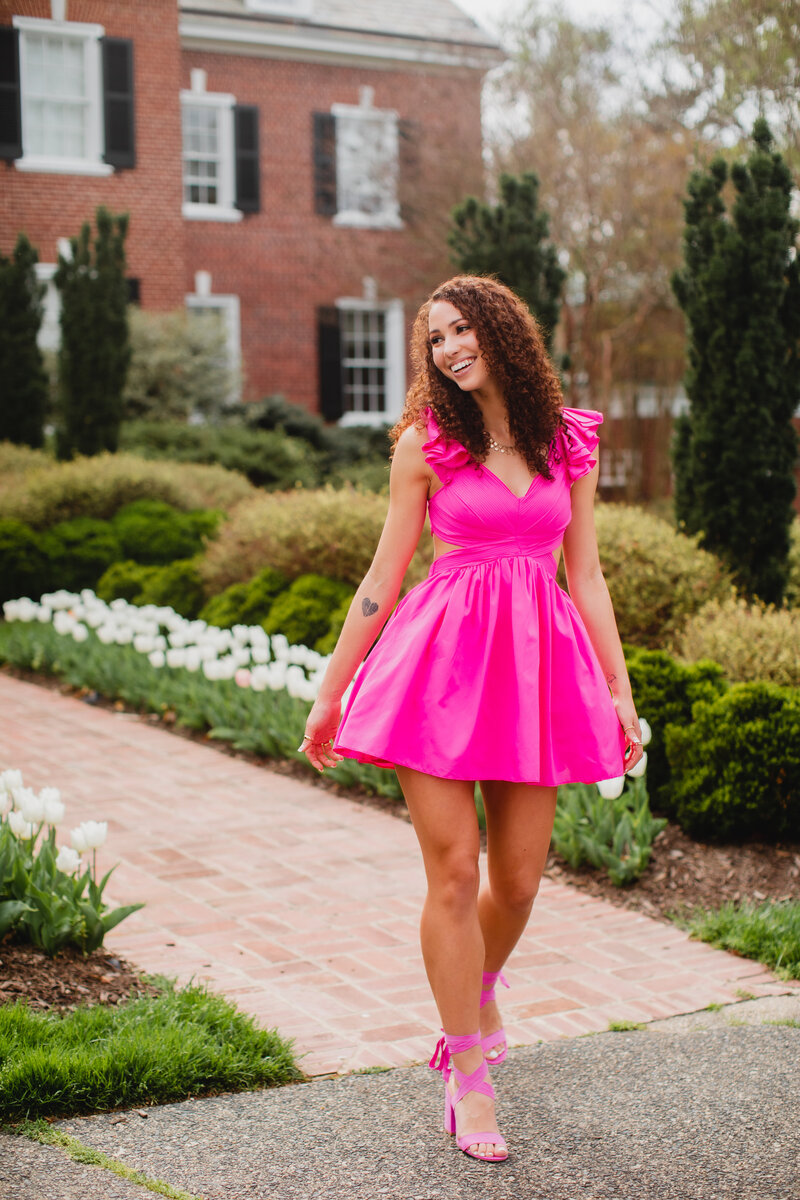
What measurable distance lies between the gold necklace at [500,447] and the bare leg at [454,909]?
777 millimetres

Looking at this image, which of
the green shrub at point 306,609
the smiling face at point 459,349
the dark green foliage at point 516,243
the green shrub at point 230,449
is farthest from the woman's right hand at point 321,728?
the green shrub at point 230,449

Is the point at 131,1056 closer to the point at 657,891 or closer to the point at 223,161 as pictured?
the point at 657,891

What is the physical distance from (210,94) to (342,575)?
1351cm

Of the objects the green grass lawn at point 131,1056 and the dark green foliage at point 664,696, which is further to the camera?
the dark green foliage at point 664,696

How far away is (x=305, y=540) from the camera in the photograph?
29.2 feet

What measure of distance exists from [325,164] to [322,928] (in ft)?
59.0

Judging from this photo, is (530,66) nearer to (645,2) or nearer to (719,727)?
(645,2)

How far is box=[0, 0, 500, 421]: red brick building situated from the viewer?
18031mm

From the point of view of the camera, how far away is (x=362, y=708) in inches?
109

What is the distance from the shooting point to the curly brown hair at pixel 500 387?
112 inches

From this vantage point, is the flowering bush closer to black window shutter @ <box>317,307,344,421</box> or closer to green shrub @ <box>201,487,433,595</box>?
green shrub @ <box>201,487,433,595</box>

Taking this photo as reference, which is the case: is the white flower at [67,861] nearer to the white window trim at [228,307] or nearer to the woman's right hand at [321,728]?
the woman's right hand at [321,728]

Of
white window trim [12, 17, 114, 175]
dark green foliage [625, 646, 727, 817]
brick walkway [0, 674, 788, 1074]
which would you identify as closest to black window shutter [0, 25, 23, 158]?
white window trim [12, 17, 114, 175]

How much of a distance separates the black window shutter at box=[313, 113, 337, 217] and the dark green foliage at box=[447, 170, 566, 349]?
37.2 feet
